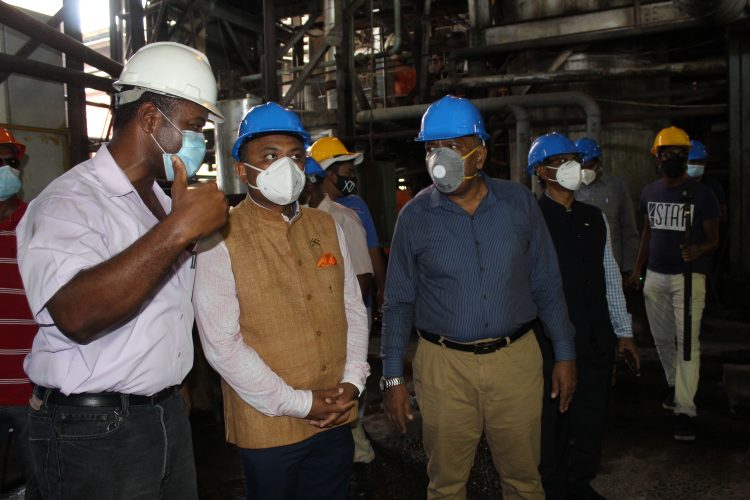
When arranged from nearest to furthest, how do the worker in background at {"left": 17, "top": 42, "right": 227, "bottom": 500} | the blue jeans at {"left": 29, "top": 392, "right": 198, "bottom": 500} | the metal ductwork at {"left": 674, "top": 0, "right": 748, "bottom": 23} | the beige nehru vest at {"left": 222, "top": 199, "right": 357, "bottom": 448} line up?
the worker in background at {"left": 17, "top": 42, "right": 227, "bottom": 500}, the blue jeans at {"left": 29, "top": 392, "right": 198, "bottom": 500}, the beige nehru vest at {"left": 222, "top": 199, "right": 357, "bottom": 448}, the metal ductwork at {"left": 674, "top": 0, "right": 748, "bottom": 23}

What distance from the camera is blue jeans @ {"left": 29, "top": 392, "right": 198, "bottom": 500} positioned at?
1.65 meters

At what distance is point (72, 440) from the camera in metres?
1.65

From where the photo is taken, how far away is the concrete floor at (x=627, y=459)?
12.5ft

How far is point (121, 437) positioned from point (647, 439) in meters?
4.24

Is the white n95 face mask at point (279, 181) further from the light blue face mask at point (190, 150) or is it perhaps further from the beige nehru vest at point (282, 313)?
the light blue face mask at point (190, 150)

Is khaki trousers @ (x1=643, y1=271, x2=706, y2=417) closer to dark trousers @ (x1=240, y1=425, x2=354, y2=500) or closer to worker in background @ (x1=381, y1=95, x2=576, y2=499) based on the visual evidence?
A: worker in background @ (x1=381, y1=95, x2=576, y2=499)

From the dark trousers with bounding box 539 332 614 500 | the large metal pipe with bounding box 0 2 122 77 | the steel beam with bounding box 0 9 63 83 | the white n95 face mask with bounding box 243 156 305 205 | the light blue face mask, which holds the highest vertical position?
the steel beam with bounding box 0 9 63 83

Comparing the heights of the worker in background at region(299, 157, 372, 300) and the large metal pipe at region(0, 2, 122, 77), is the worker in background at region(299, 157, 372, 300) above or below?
below

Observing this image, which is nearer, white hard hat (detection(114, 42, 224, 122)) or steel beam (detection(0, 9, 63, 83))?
white hard hat (detection(114, 42, 224, 122))

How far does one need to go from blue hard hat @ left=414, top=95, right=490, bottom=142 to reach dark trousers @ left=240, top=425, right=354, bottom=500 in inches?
58.8

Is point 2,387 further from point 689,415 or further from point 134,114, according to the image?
point 689,415

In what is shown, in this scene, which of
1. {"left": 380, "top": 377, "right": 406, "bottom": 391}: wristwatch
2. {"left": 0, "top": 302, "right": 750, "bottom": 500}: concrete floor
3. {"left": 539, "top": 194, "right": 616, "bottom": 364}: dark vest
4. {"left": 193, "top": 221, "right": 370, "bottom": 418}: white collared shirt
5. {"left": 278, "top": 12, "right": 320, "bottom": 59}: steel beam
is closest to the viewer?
{"left": 193, "top": 221, "right": 370, "bottom": 418}: white collared shirt

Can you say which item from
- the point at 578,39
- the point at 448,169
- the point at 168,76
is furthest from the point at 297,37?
the point at 168,76

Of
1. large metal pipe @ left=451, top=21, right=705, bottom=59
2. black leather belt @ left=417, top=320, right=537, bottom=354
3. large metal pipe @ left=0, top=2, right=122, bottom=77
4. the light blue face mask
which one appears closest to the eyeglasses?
large metal pipe @ left=0, top=2, right=122, bottom=77
